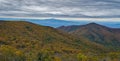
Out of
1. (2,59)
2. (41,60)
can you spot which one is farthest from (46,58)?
(2,59)

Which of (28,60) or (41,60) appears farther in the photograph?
(28,60)

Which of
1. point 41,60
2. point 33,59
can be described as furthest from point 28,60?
point 41,60

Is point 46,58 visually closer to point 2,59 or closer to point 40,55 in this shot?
point 40,55

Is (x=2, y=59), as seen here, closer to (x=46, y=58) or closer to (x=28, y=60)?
(x=28, y=60)

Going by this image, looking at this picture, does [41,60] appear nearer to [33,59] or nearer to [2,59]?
[33,59]

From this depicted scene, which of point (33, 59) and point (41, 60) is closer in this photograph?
point (41, 60)

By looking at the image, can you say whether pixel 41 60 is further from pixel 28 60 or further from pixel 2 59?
pixel 2 59
